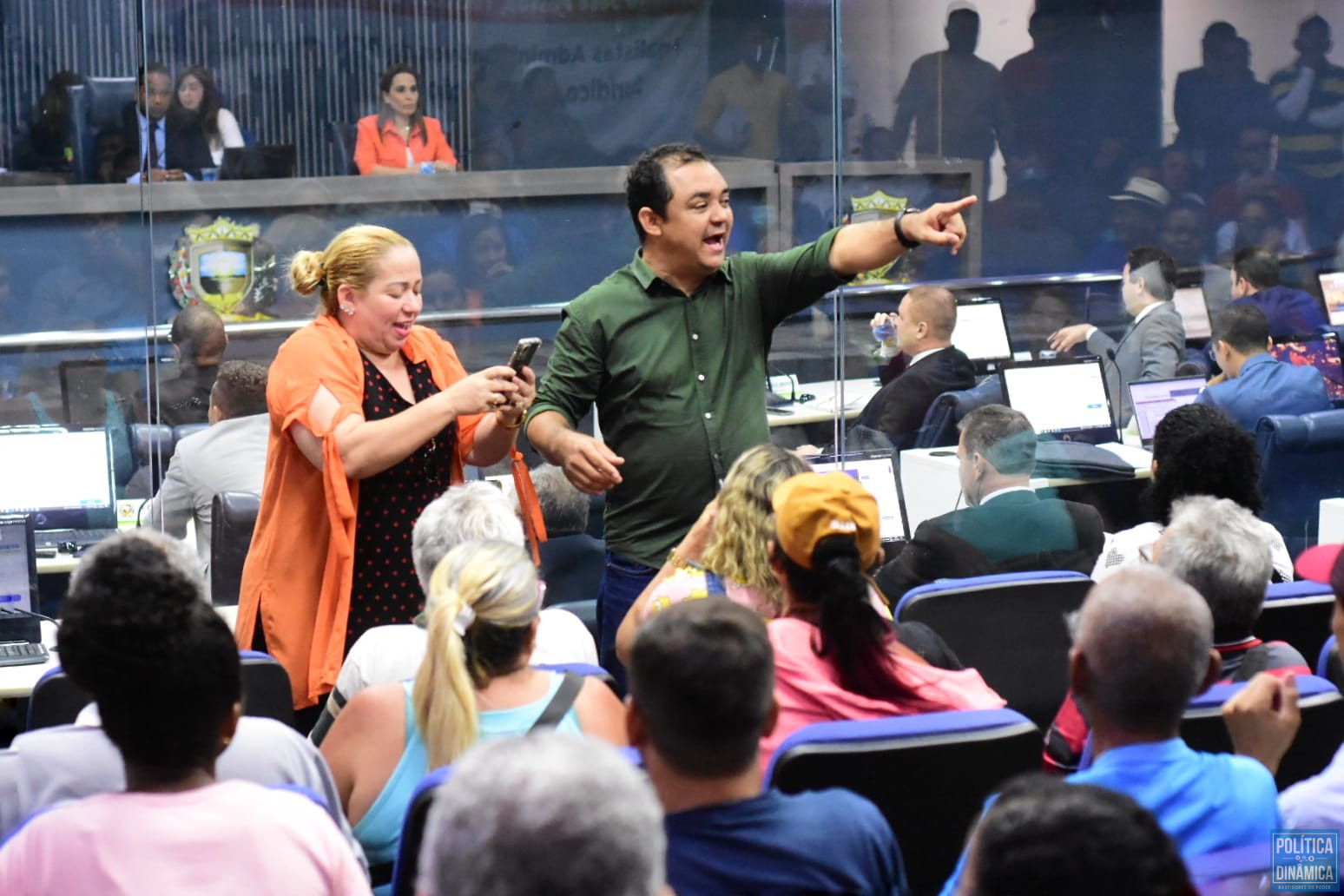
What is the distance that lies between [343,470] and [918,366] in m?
2.90

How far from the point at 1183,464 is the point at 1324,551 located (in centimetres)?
89

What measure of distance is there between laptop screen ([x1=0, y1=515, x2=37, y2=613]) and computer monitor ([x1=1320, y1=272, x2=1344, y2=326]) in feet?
17.2

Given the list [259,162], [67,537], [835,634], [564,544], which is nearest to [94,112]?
[259,162]

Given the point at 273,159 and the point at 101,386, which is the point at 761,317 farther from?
the point at 273,159

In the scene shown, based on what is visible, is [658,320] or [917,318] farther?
[917,318]

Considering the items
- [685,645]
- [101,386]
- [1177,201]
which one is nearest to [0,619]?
[101,386]

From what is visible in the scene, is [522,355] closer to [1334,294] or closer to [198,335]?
[198,335]

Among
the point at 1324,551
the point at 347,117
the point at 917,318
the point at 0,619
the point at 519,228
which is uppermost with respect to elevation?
the point at 347,117

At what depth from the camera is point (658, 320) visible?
3.31 meters

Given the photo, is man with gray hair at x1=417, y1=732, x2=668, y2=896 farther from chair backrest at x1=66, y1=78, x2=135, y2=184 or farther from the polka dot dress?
chair backrest at x1=66, y1=78, x2=135, y2=184

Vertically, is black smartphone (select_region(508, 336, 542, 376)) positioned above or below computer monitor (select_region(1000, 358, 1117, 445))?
above

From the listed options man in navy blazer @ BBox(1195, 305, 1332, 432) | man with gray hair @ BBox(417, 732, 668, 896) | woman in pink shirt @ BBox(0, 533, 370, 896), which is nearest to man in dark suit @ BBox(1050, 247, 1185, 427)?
man in navy blazer @ BBox(1195, 305, 1332, 432)

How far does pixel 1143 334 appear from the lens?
20.3 ft

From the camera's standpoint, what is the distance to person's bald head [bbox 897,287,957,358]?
5.51 m
